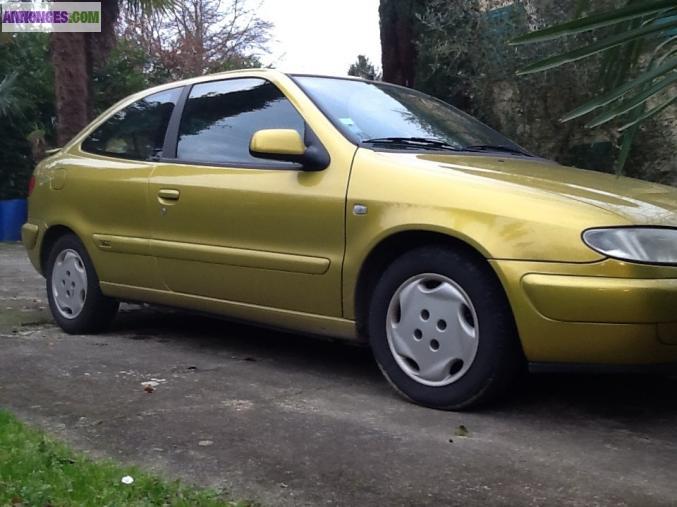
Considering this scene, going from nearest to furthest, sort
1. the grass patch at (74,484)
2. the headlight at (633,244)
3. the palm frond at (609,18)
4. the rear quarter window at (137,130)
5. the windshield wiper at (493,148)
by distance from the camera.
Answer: the palm frond at (609,18) < the grass patch at (74,484) < the headlight at (633,244) < the windshield wiper at (493,148) < the rear quarter window at (137,130)

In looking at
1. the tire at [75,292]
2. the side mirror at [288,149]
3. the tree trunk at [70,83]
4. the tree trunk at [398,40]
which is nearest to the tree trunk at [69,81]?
the tree trunk at [70,83]

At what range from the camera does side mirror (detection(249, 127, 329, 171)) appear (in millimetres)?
4102

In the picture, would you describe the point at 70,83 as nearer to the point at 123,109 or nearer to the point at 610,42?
the point at 123,109

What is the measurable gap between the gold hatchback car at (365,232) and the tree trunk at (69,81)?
18.2 ft

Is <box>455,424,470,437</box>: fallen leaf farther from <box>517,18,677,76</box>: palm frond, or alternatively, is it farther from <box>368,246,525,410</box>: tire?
<box>517,18,677,76</box>: palm frond

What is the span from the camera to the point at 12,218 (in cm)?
1268

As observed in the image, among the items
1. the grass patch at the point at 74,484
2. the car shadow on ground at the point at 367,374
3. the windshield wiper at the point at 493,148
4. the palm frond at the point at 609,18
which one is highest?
the palm frond at the point at 609,18

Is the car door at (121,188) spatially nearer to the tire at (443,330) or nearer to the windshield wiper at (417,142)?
the windshield wiper at (417,142)

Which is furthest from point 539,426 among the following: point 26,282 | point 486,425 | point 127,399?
point 26,282

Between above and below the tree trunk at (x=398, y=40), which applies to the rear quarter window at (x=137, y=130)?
below

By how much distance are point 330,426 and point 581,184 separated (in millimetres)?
1498

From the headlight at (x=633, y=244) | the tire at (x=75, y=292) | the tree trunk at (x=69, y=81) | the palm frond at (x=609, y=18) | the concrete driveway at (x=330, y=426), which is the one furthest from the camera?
the tree trunk at (x=69, y=81)

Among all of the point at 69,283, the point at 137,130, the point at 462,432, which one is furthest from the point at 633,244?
the point at 69,283

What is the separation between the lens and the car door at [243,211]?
409 centimetres
